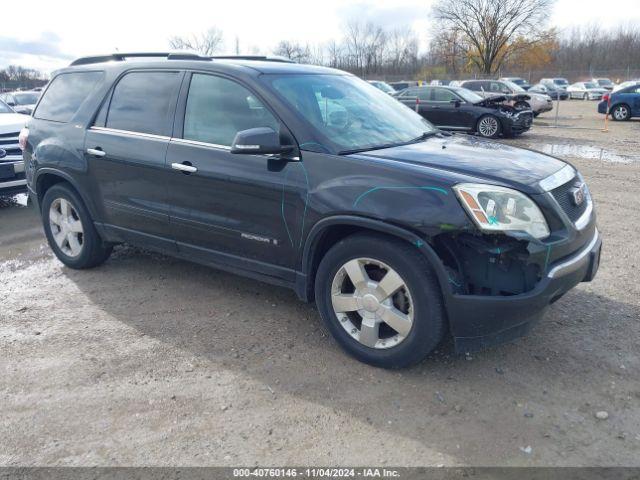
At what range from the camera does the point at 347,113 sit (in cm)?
401

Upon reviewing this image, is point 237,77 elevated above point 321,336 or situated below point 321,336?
above

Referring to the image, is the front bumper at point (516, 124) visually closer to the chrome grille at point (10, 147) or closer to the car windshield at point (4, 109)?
the car windshield at point (4, 109)

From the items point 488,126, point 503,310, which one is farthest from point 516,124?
point 503,310

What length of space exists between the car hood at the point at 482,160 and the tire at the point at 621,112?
68.1 ft

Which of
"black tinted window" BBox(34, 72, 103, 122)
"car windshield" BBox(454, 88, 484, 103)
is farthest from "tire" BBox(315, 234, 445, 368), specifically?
"car windshield" BBox(454, 88, 484, 103)

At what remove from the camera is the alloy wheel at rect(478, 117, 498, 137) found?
1537 cm

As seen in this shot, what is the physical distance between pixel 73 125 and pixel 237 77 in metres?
1.92

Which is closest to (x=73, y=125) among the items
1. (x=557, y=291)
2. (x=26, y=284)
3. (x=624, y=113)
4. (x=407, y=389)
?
(x=26, y=284)

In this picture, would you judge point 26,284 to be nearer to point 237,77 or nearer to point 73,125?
point 73,125

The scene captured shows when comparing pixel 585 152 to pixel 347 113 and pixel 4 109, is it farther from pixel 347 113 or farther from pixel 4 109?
pixel 4 109

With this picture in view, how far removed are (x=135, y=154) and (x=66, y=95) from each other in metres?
1.39

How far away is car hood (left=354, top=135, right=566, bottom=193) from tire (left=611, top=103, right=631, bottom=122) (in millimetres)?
20769

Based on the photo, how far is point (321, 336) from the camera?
388cm

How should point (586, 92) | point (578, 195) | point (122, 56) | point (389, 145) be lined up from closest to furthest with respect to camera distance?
point (578, 195), point (389, 145), point (122, 56), point (586, 92)
